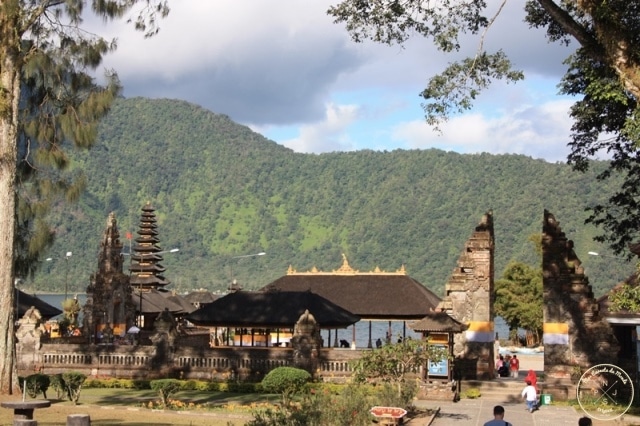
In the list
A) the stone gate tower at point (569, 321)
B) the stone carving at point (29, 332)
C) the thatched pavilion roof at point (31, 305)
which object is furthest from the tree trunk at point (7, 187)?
the thatched pavilion roof at point (31, 305)

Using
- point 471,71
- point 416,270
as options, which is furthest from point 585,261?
point 471,71

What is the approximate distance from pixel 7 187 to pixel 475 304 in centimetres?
2032

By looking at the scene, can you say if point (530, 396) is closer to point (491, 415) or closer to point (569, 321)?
point (491, 415)

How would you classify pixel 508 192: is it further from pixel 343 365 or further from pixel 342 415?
pixel 342 415

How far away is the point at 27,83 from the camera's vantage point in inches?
1054

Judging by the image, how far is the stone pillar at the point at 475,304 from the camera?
37875mm

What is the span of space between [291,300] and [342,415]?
23537 mm

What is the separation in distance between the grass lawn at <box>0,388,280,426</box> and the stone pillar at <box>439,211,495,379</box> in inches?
323

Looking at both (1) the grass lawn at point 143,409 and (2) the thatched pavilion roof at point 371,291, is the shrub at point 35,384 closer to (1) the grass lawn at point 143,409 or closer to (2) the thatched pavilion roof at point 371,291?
(1) the grass lawn at point 143,409

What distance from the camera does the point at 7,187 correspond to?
2409 cm

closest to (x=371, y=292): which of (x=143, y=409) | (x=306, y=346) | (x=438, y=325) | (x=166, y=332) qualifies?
(x=306, y=346)

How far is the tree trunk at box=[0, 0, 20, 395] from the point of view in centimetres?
2398

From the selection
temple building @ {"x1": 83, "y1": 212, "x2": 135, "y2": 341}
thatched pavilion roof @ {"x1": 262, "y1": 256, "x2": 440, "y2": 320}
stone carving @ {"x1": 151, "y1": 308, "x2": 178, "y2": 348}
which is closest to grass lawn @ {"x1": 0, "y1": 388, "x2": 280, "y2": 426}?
stone carving @ {"x1": 151, "y1": 308, "x2": 178, "y2": 348}

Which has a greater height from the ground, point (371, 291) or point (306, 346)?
point (371, 291)
